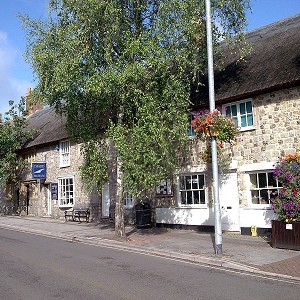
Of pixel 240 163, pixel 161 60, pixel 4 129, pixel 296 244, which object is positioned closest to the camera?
pixel 296 244

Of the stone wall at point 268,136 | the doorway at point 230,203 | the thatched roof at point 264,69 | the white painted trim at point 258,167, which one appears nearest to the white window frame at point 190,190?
the doorway at point 230,203

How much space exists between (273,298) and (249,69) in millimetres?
10380

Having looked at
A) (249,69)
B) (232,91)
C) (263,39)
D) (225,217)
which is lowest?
(225,217)

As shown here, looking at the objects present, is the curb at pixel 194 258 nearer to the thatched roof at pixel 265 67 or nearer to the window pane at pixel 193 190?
the window pane at pixel 193 190

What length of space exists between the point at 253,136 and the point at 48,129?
638 inches

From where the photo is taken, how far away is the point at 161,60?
12742 mm

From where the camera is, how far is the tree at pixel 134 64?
12758mm

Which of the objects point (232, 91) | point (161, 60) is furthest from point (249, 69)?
point (161, 60)

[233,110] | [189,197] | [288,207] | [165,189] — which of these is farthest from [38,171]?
[288,207]

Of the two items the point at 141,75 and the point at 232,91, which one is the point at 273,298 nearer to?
the point at 141,75

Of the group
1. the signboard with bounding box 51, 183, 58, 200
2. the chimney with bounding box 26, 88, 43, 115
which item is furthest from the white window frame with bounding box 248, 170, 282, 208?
the signboard with bounding box 51, 183, 58, 200

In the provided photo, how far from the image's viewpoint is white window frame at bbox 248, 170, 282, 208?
45.8 feet

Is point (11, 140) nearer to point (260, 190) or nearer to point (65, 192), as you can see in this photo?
point (65, 192)

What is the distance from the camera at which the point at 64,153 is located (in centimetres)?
2427
